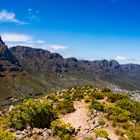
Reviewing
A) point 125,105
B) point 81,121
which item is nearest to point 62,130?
point 81,121

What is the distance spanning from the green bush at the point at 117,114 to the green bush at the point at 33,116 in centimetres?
809

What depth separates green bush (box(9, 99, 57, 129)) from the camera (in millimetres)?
42978

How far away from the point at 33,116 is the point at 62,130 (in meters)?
5.93

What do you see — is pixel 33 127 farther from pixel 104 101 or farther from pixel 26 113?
pixel 104 101

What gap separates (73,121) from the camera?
45.8m

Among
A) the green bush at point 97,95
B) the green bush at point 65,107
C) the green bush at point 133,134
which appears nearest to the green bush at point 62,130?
the green bush at point 133,134

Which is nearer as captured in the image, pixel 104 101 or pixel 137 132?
pixel 137 132

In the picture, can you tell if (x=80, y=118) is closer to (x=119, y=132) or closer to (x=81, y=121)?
(x=81, y=121)

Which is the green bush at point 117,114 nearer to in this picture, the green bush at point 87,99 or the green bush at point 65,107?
the green bush at point 65,107

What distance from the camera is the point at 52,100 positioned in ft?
185

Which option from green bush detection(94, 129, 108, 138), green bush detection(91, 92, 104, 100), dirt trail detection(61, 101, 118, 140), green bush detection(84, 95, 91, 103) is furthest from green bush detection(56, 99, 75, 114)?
green bush detection(94, 129, 108, 138)

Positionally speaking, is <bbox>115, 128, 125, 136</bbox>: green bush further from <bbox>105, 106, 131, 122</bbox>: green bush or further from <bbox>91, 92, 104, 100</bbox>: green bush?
<bbox>91, 92, 104, 100</bbox>: green bush

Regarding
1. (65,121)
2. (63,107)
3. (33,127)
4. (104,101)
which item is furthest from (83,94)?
(33,127)

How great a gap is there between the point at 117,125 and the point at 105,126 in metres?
2.29
